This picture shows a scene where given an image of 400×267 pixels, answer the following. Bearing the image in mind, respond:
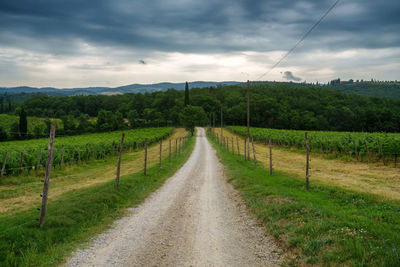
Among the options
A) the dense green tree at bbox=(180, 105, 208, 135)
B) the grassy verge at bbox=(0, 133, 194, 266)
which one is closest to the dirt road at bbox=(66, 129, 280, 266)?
the grassy verge at bbox=(0, 133, 194, 266)

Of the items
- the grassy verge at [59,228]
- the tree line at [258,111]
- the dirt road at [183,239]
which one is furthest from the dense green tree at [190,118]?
the dirt road at [183,239]

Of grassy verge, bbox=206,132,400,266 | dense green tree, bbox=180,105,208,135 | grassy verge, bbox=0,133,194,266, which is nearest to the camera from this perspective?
grassy verge, bbox=206,132,400,266

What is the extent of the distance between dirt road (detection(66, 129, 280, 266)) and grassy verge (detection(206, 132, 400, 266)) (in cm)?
56

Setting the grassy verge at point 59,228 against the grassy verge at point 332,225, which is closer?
the grassy verge at point 332,225

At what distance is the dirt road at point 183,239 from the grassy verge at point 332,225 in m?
0.56

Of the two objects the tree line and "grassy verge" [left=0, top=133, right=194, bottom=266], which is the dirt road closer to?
"grassy verge" [left=0, top=133, right=194, bottom=266]

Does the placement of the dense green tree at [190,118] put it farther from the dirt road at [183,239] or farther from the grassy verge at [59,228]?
the dirt road at [183,239]

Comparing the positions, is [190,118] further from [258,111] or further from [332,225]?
[332,225]

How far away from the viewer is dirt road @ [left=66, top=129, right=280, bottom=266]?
574cm

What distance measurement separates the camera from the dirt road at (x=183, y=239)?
18.8ft

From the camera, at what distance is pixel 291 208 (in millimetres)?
8695

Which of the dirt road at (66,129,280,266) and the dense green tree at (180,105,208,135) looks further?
the dense green tree at (180,105,208,135)

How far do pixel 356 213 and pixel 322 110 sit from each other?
12066 cm

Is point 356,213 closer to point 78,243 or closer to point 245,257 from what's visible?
point 245,257
